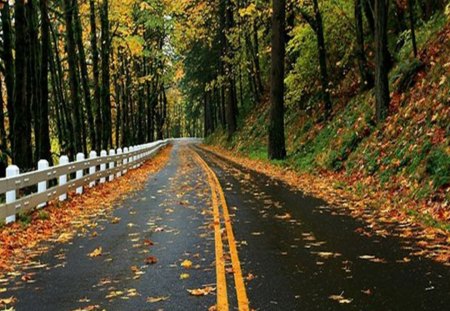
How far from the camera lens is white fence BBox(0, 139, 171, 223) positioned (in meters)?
10.4

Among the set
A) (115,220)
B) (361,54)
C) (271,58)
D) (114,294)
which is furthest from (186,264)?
(271,58)

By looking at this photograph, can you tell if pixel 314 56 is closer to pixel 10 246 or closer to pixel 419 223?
pixel 419 223

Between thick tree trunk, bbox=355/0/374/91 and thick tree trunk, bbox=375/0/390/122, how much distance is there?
3.93 meters

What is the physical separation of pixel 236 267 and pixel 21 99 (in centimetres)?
904

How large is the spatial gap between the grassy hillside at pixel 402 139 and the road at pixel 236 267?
6.74ft

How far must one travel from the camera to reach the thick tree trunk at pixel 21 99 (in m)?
13.5

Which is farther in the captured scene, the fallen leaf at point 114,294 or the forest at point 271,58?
the forest at point 271,58

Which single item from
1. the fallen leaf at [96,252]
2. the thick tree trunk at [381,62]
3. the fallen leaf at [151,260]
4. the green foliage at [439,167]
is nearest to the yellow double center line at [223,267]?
the fallen leaf at [151,260]

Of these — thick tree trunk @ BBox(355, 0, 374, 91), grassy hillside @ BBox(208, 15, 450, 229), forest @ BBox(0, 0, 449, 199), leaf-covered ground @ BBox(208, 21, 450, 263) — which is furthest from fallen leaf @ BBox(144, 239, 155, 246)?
thick tree trunk @ BBox(355, 0, 374, 91)

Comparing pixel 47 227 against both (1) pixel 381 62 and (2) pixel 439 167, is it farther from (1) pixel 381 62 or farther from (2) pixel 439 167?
(1) pixel 381 62

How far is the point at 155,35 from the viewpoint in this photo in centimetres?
3900

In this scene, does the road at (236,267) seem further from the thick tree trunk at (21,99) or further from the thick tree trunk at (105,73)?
the thick tree trunk at (105,73)

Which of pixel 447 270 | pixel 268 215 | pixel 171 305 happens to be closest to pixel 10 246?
pixel 171 305

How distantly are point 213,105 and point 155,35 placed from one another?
39.7m
